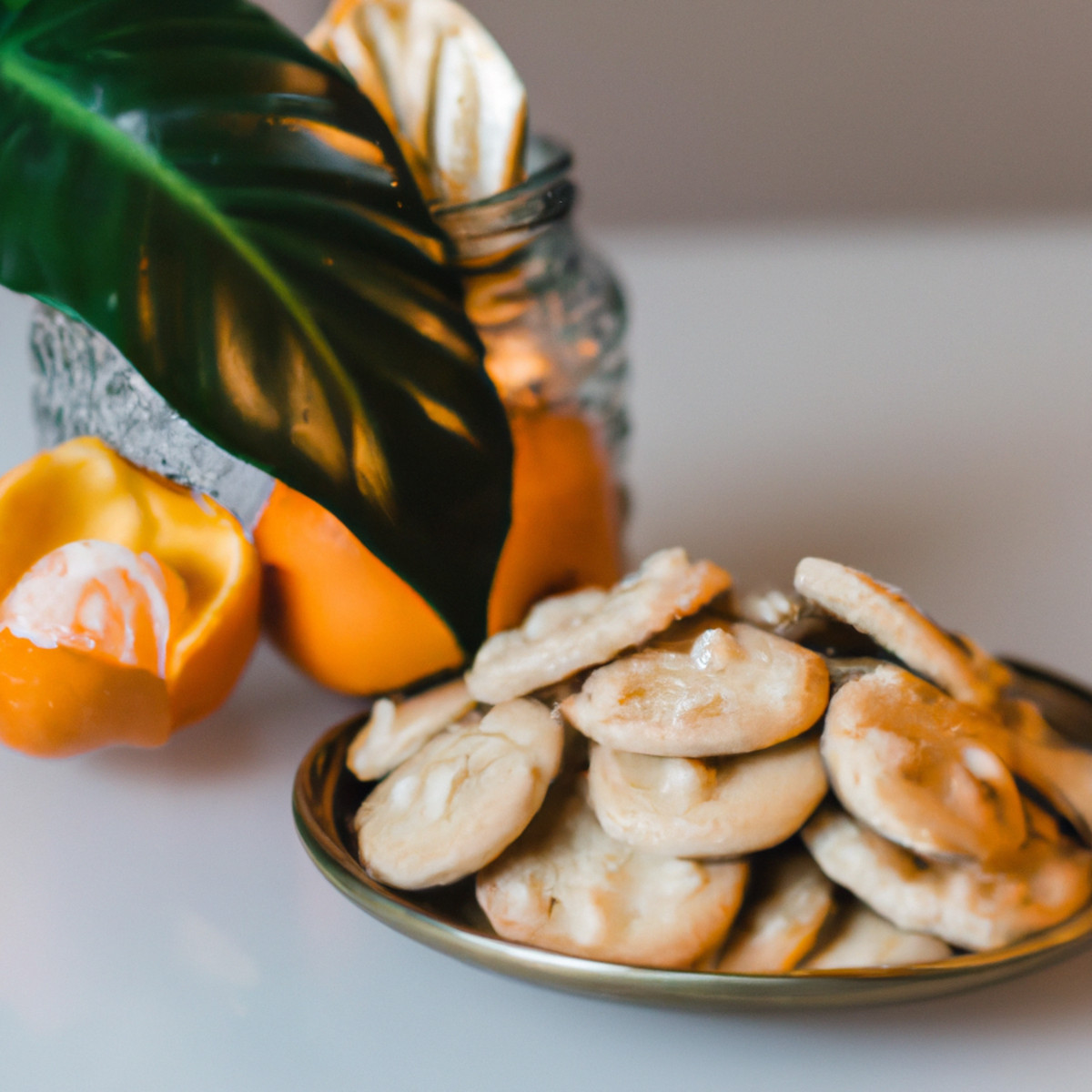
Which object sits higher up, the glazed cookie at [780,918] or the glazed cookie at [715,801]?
the glazed cookie at [715,801]

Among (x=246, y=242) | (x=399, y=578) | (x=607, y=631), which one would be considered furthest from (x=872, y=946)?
(x=246, y=242)

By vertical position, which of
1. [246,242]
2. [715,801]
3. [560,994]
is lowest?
[560,994]

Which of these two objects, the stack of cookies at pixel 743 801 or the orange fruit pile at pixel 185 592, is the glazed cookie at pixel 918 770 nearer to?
the stack of cookies at pixel 743 801

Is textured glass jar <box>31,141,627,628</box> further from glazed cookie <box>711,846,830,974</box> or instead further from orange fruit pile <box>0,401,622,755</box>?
glazed cookie <box>711,846,830,974</box>

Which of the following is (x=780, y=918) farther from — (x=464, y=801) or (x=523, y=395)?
(x=523, y=395)

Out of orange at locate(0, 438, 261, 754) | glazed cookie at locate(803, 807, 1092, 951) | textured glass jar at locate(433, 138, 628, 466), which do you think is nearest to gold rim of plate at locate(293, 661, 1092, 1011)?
glazed cookie at locate(803, 807, 1092, 951)

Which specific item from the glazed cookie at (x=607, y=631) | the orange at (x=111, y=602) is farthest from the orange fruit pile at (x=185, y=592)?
the glazed cookie at (x=607, y=631)
